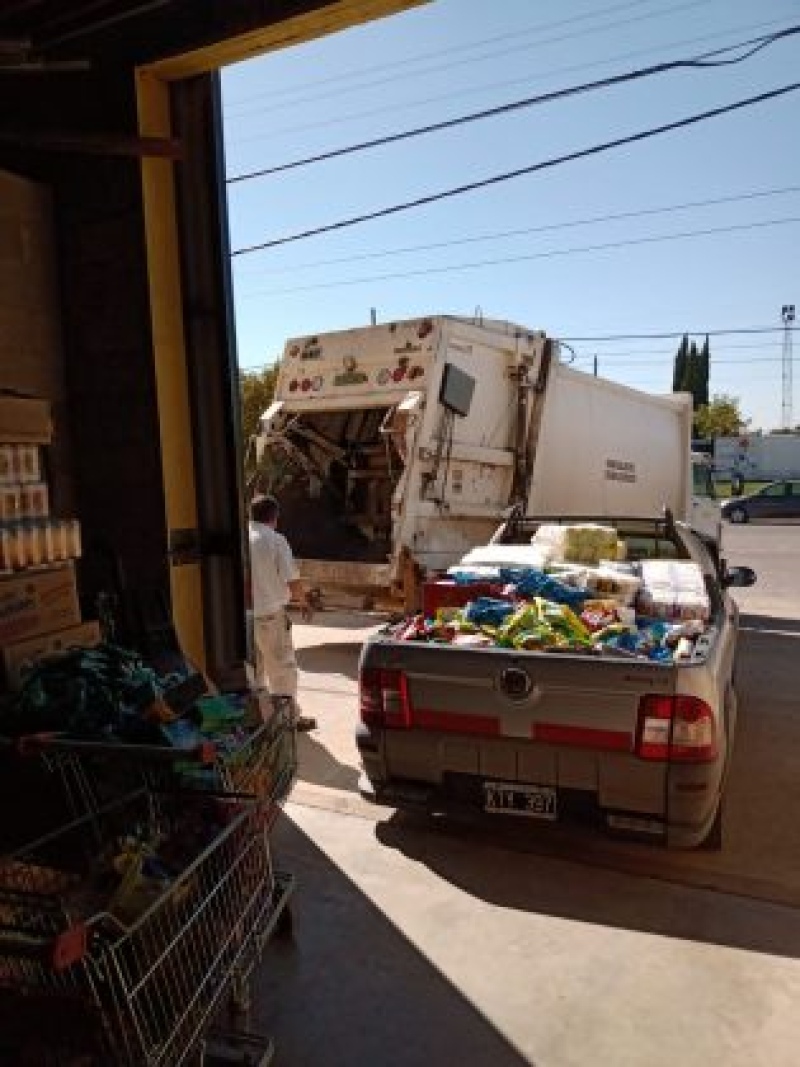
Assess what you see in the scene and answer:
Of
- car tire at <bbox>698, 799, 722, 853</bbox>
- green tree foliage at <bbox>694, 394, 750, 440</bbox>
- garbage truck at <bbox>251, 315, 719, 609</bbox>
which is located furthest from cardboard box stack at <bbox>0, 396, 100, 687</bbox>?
green tree foliage at <bbox>694, 394, 750, 440</bbox>

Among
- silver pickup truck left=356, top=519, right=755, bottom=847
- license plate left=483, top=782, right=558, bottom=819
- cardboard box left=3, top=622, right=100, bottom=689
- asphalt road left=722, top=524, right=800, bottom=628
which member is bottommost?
asphalt road left=722, top=524, right=800, bottom=628

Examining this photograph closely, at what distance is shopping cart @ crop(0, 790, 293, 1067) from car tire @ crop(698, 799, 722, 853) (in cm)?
230

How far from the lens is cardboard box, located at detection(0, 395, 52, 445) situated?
2.96m

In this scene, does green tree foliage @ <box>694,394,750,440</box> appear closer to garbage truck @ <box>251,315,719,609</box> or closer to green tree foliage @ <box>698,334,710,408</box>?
green tree foliage @ <box>698,334,710,408</box>

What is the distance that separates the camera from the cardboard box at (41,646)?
2.81m

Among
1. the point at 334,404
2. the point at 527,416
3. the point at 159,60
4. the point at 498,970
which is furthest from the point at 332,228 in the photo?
the point at 498,970

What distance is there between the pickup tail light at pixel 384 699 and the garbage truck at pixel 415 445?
146 inches

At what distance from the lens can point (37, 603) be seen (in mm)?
3021

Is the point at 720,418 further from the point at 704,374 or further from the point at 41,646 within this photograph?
the point at 41,646

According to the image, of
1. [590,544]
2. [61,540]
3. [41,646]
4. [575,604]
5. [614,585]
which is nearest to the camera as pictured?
[41,646]

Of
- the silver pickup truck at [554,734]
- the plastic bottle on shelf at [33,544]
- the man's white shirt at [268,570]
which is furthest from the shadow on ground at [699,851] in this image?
the plastic bottle on shelf at [33,544]

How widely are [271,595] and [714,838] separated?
125 inches

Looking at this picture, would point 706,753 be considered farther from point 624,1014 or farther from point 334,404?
point 334,404

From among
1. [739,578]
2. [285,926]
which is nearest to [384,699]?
[285,926]
